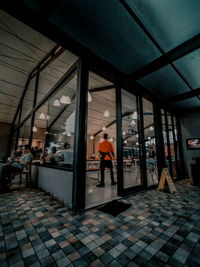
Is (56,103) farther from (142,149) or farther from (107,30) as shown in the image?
(142,149)

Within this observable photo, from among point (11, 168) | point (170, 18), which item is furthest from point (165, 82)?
point (11, 168)

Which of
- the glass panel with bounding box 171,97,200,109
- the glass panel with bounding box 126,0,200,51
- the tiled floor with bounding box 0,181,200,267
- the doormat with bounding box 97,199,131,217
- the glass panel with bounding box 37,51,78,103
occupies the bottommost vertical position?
the doormat with bounding box 97,199,131,217

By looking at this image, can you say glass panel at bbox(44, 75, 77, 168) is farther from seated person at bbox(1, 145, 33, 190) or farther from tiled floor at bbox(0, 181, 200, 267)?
tiled floor at bbox(0, 181, 200, 267)

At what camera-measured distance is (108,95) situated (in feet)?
24.4

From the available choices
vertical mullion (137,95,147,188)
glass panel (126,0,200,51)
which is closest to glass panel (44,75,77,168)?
vertical mullion (137,95,147,188)

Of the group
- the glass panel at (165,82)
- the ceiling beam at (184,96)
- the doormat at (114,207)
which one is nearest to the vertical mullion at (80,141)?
the doormat at (114,207)

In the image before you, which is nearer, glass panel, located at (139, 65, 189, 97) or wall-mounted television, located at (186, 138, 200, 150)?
glass panel, located at (139, 65, 189, 97)

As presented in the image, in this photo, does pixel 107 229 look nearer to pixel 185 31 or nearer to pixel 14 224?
pixel 14 224

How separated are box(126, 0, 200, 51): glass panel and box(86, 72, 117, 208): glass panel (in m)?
2.56

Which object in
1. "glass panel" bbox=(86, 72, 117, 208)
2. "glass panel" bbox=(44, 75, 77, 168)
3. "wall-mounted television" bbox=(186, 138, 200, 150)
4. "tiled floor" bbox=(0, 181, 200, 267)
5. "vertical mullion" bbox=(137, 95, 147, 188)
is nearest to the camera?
"tiled floor" bbox=(0, 181, 200, 267)

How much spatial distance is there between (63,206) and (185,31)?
399 cm

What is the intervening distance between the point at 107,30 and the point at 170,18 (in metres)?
1.06

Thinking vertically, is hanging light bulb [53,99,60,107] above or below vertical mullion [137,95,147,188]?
above

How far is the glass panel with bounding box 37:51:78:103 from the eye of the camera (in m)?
4.60
